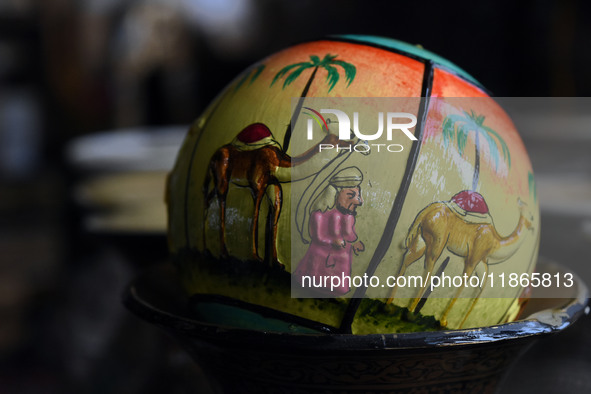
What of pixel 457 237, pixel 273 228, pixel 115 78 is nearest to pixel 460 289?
pixel 457 237

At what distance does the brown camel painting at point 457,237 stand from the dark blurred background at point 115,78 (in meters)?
1.00

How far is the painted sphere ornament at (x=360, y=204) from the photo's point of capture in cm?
55

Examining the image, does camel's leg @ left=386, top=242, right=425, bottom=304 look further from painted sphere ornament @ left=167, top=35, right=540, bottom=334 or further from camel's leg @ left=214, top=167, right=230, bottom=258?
camel's leg @ left=214, top=167, right=230, bottom=258

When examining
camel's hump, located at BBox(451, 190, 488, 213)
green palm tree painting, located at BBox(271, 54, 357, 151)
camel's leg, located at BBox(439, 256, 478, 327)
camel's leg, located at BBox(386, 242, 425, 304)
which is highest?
green palm tree painting, located at BBox(271, 54, 357, 151)

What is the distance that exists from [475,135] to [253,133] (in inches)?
8.3

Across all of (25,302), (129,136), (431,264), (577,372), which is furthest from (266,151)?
(25,302)

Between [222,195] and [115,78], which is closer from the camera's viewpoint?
[222,195]

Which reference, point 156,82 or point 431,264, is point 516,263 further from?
point 156,82

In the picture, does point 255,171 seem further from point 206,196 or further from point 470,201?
point 470,201

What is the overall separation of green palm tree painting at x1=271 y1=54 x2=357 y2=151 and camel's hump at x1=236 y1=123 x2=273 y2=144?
2cm

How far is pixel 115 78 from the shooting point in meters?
2.30

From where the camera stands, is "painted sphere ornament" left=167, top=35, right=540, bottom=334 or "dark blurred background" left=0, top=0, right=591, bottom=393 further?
"dark blurred background" left=0, top=0, right=591, bottom=393

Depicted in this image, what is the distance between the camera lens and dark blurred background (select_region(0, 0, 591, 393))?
6.19ft

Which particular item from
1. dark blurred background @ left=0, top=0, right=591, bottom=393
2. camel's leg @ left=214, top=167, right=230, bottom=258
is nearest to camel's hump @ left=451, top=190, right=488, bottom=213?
camel's leg @ left=214, top=167, right=230, bottom=258
